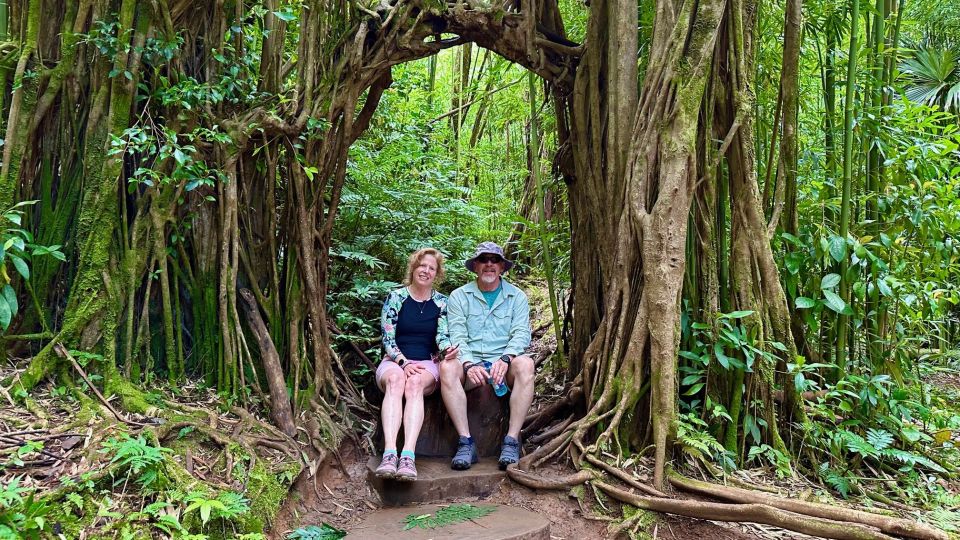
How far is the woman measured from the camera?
11.4 feet

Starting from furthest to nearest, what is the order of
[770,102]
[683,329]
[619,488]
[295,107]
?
[770,102] → [295,107] → [683,329] → [619,488]

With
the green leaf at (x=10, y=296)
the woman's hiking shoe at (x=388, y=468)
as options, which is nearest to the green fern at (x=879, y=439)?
the woman's hiking shoe at (x=388, y=468)

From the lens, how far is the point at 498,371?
366cm

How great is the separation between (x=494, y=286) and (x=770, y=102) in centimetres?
203

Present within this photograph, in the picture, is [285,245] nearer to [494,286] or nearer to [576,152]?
[494,286]

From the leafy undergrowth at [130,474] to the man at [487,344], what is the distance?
3.13 ft

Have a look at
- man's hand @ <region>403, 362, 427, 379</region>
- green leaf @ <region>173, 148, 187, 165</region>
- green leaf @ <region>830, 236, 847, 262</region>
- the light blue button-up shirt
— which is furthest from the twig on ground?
green leaf @ <region>830, 236, 847, 262</region>

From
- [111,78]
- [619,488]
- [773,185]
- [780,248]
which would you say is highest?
[111,78]

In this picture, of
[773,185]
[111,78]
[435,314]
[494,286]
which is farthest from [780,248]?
[111,78]

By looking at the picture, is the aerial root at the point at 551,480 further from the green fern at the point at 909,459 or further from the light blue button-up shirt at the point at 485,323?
the green fern at the point at 909,459

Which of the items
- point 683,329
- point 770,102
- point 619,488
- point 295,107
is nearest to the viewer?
point 619,488

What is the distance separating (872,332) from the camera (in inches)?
143

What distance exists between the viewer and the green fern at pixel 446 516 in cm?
291

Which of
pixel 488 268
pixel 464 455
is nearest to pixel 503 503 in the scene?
pixel 464 455
